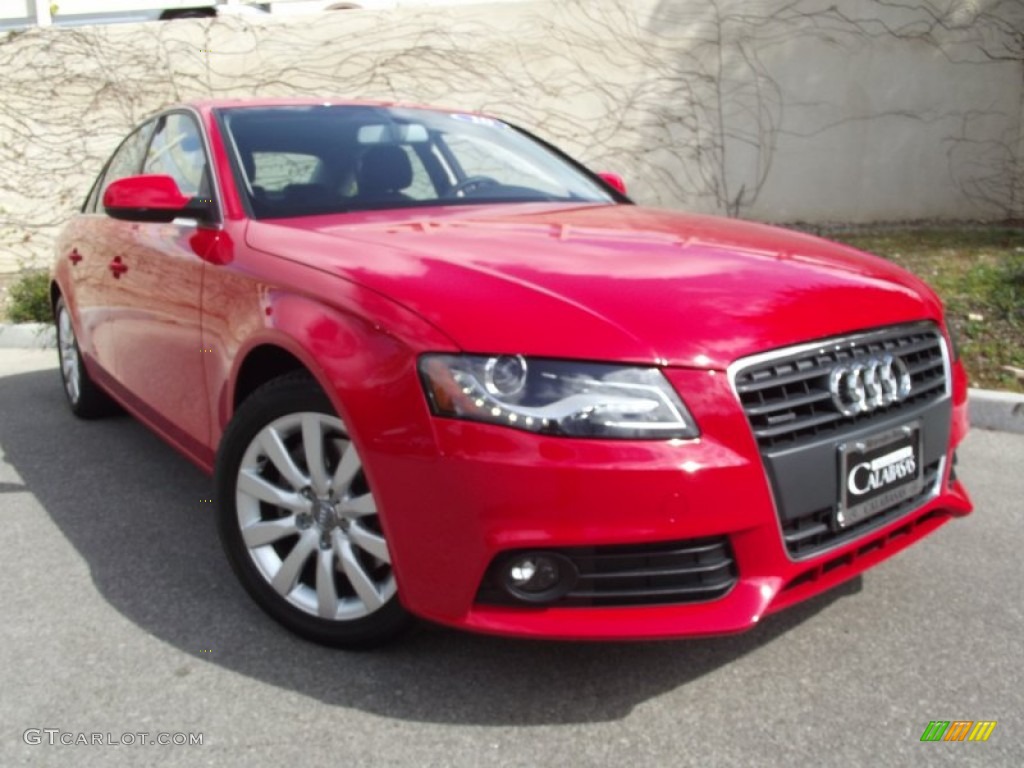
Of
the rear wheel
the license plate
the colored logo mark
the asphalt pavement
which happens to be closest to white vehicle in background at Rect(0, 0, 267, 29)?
the rear wheel

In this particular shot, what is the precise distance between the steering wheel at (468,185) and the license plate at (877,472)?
5.79ft

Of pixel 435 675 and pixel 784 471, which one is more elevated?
pixel 784 471

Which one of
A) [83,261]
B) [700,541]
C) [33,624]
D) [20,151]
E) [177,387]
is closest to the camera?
[700,541]

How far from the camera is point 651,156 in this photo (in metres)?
9.77

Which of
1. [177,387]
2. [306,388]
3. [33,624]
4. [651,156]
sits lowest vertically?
[33,624]

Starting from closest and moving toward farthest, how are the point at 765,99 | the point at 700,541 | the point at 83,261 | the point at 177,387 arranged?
1. the point at 700,541
2. the point at 177,387
3. the point at 83,261
4. the point at 765,99

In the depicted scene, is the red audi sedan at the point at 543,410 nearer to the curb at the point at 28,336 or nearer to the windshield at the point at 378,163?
the windshield at the point at 378,163

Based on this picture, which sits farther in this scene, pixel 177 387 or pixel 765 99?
pixel 765 99

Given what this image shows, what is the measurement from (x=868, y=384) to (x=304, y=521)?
144cm

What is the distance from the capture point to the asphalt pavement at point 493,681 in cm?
227

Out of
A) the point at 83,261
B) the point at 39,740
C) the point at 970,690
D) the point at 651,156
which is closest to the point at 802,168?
the point at 651,156

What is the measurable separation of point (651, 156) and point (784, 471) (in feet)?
26.1

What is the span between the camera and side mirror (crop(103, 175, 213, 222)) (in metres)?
3.22

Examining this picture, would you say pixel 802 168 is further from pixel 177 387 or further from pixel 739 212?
pixel 177 387
